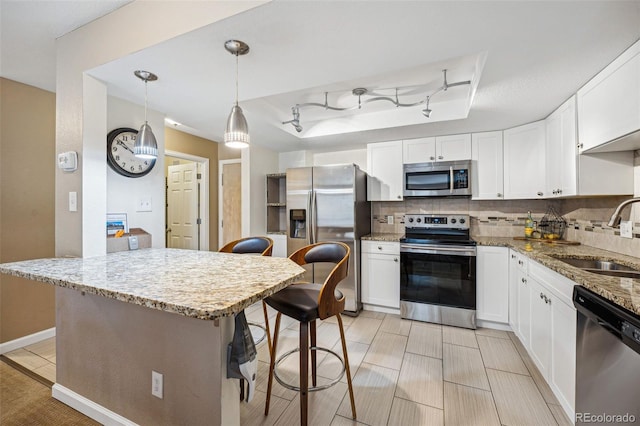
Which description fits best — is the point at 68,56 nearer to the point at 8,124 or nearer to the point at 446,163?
the point at 8,124

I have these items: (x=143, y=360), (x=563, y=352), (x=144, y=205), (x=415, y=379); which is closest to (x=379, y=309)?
(x=415, y=379)

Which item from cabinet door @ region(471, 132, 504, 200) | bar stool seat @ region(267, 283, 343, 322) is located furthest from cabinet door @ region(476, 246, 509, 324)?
bar stool seat @ region(267, 283, 343, 322)

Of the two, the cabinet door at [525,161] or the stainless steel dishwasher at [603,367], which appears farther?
the cabinet door at [525,161]

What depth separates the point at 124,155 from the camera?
2.34m

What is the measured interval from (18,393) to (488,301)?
398 cm

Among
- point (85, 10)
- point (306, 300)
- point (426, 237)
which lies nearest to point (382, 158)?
point (426, 237)

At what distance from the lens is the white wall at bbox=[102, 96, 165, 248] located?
2.29 metres

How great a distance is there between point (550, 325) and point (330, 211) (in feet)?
7.25

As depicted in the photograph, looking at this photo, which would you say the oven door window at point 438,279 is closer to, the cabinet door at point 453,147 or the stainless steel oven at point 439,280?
the stainless steel oven at point 439,280

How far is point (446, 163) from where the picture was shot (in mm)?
3234

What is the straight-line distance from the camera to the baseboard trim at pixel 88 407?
1.52 meters

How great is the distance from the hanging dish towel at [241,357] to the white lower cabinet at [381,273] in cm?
229

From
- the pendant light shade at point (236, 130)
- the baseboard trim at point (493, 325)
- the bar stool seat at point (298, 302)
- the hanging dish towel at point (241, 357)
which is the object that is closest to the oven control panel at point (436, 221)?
the baseboard trim at point (493, 325)

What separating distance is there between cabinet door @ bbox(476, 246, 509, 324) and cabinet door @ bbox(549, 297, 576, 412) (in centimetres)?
106
